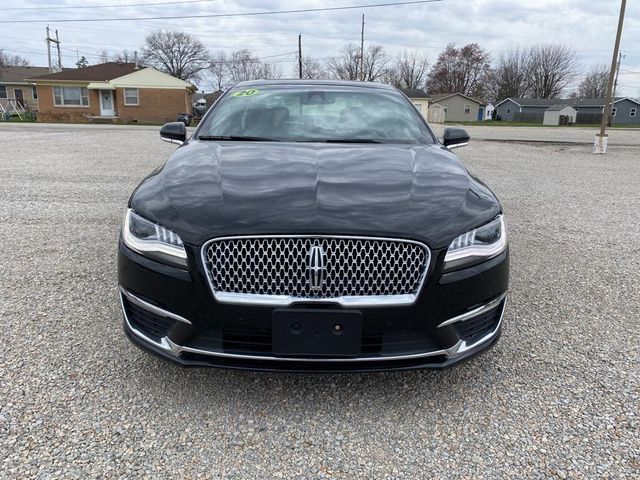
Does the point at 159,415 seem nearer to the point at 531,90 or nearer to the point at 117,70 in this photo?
the point at 117,70

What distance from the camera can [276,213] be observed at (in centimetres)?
218

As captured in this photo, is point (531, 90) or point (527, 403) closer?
point (527, 403)

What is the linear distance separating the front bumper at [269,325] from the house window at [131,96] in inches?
1599

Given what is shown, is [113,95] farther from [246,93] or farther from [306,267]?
[306,267]

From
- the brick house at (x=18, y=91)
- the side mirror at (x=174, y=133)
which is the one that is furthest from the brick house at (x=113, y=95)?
the side mirror at (x=174, y=133)

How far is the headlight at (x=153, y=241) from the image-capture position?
2177 millimetres

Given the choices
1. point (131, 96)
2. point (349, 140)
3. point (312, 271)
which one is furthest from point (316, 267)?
point (131, 96)

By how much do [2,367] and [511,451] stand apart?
2568 millimetres

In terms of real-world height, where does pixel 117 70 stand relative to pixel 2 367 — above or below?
above

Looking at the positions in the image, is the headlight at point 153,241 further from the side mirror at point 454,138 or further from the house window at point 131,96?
the house window at point 131,96

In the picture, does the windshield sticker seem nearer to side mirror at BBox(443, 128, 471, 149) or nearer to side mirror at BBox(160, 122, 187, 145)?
side mirror at BBox(160, 122, 187, 145)

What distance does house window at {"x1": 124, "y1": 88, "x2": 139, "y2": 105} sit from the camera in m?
38.8

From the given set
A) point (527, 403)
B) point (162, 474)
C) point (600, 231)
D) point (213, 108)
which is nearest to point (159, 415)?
point (162, 474)

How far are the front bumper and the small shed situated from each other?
72.0 metres
